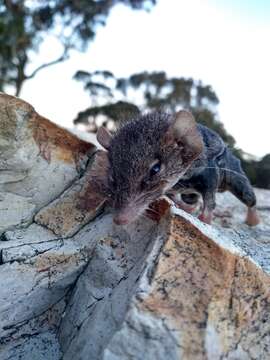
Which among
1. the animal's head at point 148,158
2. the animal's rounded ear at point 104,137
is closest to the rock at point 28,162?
the animal's rounded ear at point 104,137

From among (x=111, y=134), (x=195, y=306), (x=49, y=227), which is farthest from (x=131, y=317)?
(x=111, y=134)

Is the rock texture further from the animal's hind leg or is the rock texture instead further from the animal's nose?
the animal's hind leg

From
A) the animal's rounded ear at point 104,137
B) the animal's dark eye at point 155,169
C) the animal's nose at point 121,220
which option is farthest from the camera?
the animal's rounded ear at point 104,137

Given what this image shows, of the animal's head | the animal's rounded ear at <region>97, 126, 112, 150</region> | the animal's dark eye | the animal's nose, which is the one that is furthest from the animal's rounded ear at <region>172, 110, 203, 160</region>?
the animal's nose

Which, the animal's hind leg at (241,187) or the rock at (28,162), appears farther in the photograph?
the animal's hind leg at (241,187)

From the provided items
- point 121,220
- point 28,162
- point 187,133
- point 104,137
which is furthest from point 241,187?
point 28,162

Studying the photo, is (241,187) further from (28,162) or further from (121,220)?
(28,162)

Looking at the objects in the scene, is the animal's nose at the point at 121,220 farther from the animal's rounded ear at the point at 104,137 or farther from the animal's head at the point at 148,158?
the animal's rounded ear at the point at 104,137
